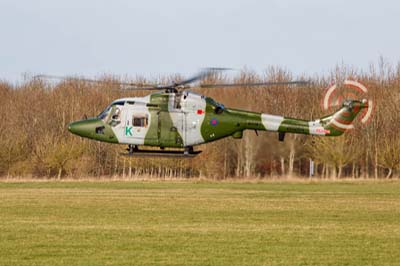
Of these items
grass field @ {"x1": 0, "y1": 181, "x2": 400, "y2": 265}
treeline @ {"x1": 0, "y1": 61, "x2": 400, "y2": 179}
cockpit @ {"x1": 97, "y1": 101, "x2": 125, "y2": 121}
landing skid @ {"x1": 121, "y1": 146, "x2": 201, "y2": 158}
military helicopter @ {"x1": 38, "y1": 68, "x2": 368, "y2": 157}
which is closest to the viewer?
grass field @ {"x1": 0, "y1": 181, "x2": 400, "y2": 265}

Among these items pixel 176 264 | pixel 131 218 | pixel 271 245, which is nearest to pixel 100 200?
pixel 131 218

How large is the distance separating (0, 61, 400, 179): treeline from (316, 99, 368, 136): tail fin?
6.95 metres

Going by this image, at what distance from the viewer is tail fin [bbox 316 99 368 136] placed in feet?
125

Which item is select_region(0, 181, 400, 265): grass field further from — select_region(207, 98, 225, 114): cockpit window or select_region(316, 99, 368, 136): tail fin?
select_region(207, 98, 225, 114): cockpit window

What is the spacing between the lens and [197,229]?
86.7ft

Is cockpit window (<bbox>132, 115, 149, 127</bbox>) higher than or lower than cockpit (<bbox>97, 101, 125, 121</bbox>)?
lower

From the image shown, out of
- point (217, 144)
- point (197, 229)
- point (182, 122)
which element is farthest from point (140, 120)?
point (217, 144)

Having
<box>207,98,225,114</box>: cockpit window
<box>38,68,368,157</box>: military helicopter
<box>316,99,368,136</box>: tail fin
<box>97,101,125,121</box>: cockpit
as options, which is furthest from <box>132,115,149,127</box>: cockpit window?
<box>316,99,368,136</box>: tail fin

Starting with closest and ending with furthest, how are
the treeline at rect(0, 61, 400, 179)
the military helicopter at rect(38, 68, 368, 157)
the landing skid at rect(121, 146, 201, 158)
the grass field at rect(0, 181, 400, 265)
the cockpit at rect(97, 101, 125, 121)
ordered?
the grass field at rect(0, 181, 400, 265)
the landing skid at rect(121, 146, 201, 158)
the military helicopter at rect(38, 68, 368, 157)
the cockpit at rect(97, 101, 125, 121)
the treeline at rect(0, 61, 400, 179)

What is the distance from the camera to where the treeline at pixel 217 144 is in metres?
57.2

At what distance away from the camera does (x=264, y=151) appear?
48.4 meters

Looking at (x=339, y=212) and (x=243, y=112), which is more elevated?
(x=243, y=112)

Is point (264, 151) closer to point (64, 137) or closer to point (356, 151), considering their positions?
point (356, 151)

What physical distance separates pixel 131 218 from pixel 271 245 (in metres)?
8.34
